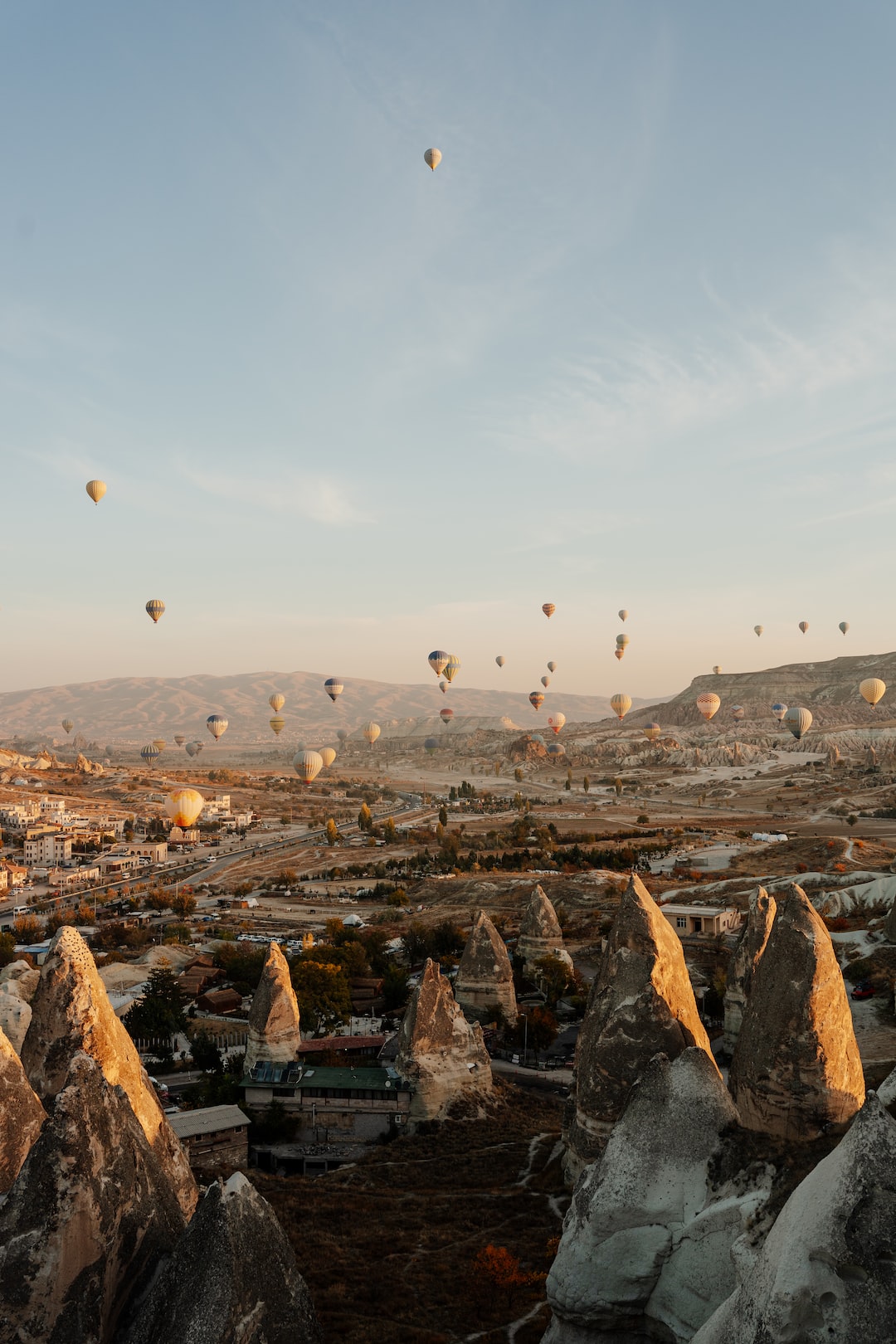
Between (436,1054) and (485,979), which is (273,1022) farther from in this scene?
(485,979)

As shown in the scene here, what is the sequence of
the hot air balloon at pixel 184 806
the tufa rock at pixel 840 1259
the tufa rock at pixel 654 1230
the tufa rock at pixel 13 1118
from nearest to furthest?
the tufa rock at pixel 840 1259 < the tufa rock at pixel 654 1230 < the tufa rock at pixel 13 1118 < the hot air balloon at pixel 184 806

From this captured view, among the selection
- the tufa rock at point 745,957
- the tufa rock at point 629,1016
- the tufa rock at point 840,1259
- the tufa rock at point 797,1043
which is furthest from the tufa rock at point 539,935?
the tufa rock at point 840,1259

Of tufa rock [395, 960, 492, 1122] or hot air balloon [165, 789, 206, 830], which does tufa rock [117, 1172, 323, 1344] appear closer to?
tufa rock [395, 960, 492, 1122]

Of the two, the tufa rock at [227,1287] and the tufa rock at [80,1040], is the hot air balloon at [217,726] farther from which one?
the tufa rock at [227,1287]

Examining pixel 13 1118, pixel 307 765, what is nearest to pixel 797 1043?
pixel 13 1118

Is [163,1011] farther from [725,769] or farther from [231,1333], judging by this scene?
[725,769]

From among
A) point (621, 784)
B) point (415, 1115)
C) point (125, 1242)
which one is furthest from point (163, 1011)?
point (621, 784)
